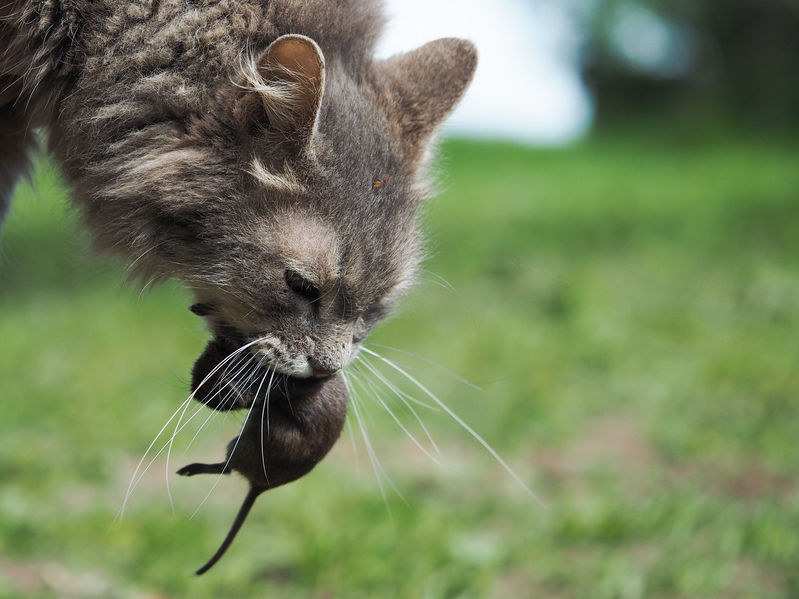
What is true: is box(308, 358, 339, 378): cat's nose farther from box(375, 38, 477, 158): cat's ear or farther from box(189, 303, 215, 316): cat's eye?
box(375, 38, 477, 158): cat's ear

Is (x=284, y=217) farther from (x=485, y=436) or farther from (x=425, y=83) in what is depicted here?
(x=485, y=436)

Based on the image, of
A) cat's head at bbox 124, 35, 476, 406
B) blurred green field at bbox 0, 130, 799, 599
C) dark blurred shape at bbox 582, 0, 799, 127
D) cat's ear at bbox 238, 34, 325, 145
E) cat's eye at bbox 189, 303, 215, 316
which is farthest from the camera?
dark blurred shape at bbox 582, 0, 799, 127

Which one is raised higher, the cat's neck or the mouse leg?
the cat's neck

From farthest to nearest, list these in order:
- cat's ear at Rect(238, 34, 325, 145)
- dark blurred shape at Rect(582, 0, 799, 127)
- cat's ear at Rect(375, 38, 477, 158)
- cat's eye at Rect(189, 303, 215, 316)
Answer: dark blurred shape at Rect(582, 0, 799, 127) → cat's ear at Rect(375, 38, 477, 158) → cat's eye at Rect(189, 303, 215, 316) → cat's ear at Rect(238, 34, 325, 145)

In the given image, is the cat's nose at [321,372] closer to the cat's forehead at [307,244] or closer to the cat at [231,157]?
the cat at [231,157]

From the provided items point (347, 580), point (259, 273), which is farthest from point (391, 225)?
point (347, 580)

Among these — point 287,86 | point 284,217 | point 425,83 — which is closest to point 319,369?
point 284,217

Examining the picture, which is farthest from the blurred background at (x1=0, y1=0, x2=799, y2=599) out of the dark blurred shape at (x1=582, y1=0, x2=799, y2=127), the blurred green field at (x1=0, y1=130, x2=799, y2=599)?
the dark blurred shape at (x1=582, y1=0, x2=799, y2=127)
